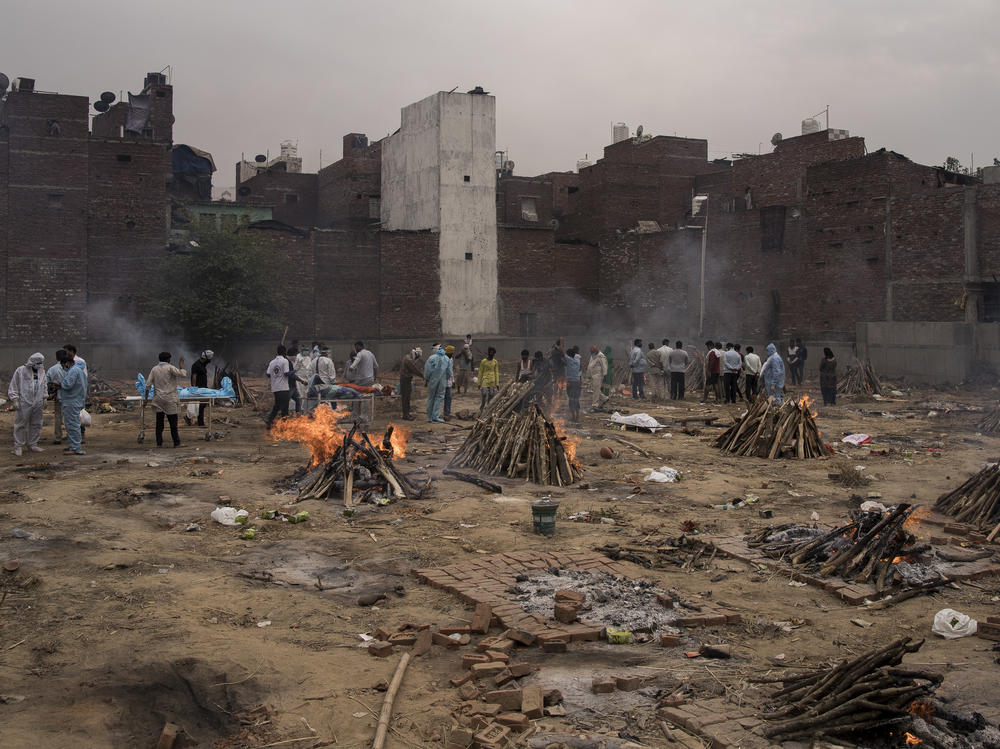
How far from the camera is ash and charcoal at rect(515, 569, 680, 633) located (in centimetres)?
595

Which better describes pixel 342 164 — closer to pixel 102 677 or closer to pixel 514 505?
pixel 514 505

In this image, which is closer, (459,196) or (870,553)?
(870,553)

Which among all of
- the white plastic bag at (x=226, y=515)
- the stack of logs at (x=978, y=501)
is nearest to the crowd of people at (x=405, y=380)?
the white plastic bag at (x=226, y=515)

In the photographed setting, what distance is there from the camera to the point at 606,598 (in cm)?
632

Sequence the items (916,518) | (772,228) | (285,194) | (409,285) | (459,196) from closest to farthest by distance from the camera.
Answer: (916,518)
(772,228)
(409,285)
(459,196)
(285,194)

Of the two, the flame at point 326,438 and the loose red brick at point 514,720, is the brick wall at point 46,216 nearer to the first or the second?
the flame at point 326,438

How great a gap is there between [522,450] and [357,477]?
254 cm

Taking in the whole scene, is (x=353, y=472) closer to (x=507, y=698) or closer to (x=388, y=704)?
(x=388, y=704)

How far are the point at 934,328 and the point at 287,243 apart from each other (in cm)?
2262

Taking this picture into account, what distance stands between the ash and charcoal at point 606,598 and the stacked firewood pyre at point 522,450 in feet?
14.4

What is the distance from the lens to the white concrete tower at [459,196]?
35031mm

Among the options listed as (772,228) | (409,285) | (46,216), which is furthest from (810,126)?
(46,216)

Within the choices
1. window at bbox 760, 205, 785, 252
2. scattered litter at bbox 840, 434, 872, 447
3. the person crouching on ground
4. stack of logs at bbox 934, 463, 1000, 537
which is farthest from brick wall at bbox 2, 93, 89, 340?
stack of logs at bbox 934, 463, 1000, 537

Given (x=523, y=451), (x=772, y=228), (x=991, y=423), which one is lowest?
(x=523, y=451)
